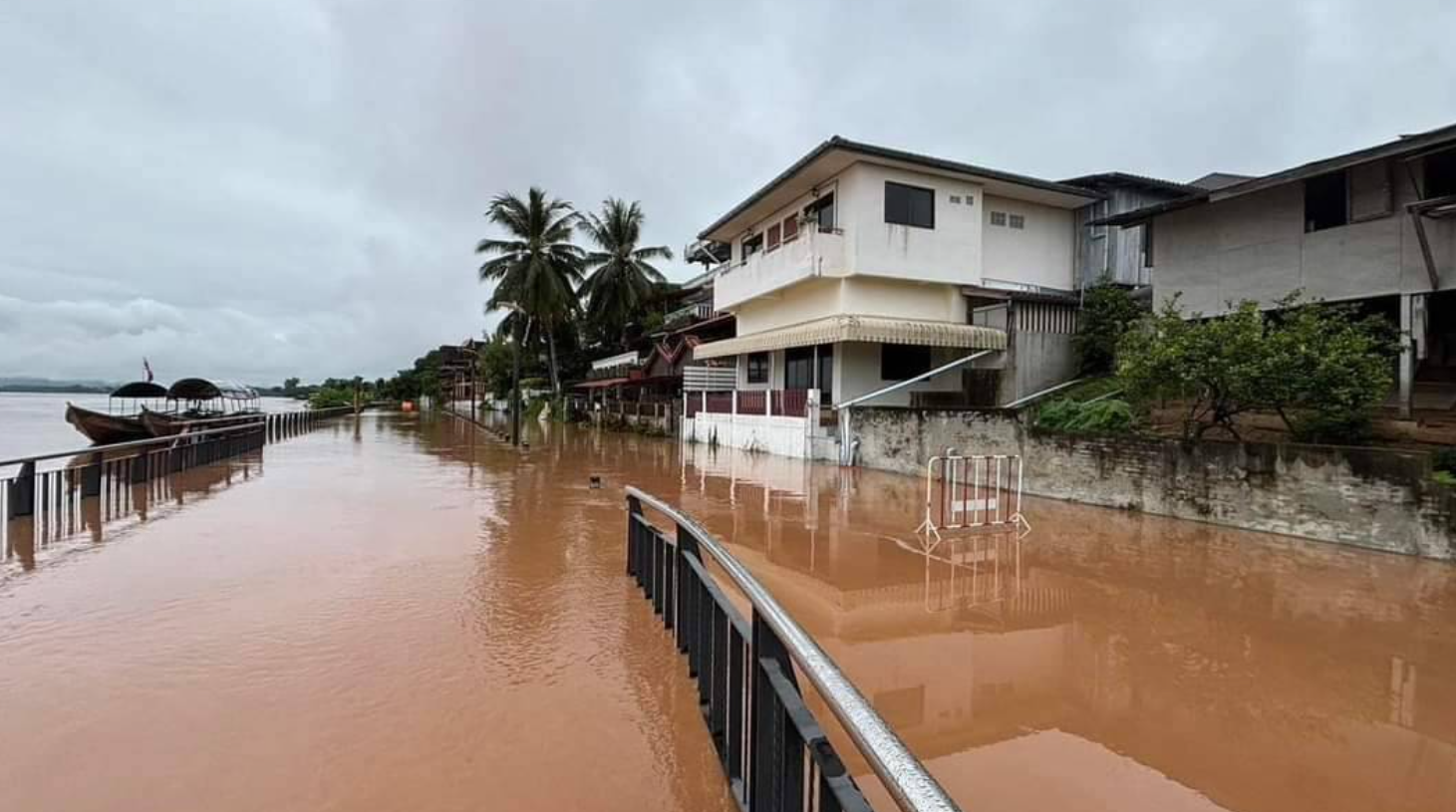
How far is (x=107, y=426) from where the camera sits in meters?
24.0

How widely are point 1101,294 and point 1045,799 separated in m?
18.3

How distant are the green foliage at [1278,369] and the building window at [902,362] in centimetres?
1037

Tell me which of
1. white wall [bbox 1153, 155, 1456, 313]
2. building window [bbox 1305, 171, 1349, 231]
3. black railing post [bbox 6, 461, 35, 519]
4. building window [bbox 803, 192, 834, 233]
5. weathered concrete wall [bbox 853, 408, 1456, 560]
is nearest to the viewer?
weathered concrete wall [bbox 853, 408, 1456, 560]

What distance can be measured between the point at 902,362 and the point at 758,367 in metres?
6.74

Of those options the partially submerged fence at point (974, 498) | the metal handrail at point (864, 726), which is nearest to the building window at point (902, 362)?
the partially submerged fence at point (974, 498)

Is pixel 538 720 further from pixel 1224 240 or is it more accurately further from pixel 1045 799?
pixel 1224 240

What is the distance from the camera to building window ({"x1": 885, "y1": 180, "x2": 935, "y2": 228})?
19938 millimetres

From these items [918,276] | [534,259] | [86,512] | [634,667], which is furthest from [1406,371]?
[534,259]

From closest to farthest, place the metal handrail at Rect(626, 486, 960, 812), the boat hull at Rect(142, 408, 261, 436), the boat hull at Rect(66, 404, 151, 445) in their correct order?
the metal handrail at Rect(626, 486, 960, 812)
the boat hull at Rect(142, 408, 261, 436)
the boat hull at Rect(66, 404, 151, 445)

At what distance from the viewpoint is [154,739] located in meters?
3.68

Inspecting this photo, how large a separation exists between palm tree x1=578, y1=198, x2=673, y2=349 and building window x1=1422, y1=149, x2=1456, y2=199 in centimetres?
3446

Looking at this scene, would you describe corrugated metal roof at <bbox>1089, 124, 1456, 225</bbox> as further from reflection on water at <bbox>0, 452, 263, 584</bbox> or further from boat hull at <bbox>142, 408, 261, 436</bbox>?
boat hull at <bbox>142, 408, 261, 436</bbox>

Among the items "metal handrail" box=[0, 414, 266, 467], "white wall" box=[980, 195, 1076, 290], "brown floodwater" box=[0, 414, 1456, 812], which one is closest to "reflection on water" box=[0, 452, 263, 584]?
"brown floodwater" box=[0, 414, 1456, 812]

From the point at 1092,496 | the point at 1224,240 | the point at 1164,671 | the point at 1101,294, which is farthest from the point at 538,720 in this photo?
the point at 1101,294
